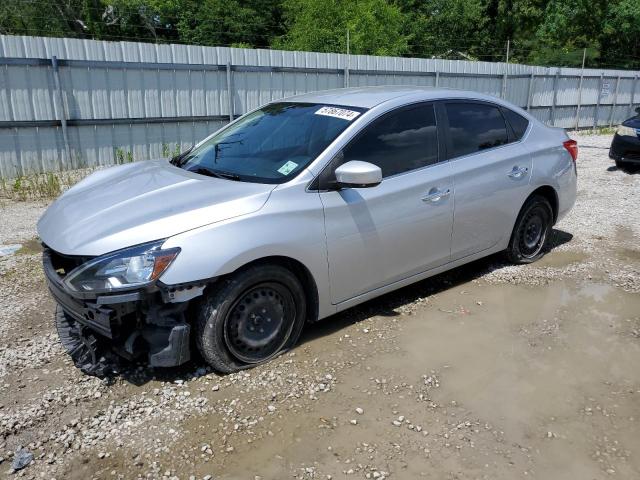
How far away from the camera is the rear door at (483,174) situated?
4.45m

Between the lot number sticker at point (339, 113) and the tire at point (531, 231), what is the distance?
2.13 m

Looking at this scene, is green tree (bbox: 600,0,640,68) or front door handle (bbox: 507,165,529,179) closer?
front door handle (bbox: 507,165,529,179)

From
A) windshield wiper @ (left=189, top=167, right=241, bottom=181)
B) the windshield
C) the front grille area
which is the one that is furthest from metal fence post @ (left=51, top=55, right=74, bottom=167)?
the front grille area

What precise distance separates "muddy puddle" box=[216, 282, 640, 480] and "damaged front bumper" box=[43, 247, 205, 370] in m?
0.75

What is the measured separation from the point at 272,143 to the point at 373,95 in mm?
899

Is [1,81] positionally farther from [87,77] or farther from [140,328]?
[140,328]

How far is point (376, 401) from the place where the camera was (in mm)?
3232

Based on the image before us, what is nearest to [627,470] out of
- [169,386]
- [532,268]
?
[169,386]

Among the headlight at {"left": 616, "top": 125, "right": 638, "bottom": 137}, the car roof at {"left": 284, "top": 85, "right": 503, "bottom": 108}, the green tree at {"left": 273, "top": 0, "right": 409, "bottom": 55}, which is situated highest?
the green tree at {"left": 273, "top": 0, "right": 409, "bottom": 55}

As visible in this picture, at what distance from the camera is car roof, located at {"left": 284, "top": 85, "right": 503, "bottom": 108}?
4160mm

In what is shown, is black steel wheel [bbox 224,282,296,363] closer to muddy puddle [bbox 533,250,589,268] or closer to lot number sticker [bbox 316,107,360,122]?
lot number sticker [bbox 316,107,360,122]

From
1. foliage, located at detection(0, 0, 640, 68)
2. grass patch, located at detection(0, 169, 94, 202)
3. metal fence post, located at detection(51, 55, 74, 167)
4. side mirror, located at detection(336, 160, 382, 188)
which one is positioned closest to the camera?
side mirror, located at detection(336, 160, 382, 188)

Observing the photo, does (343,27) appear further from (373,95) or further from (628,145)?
(373,95)

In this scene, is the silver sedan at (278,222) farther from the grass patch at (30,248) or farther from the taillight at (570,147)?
the grass patch at (30,248)
